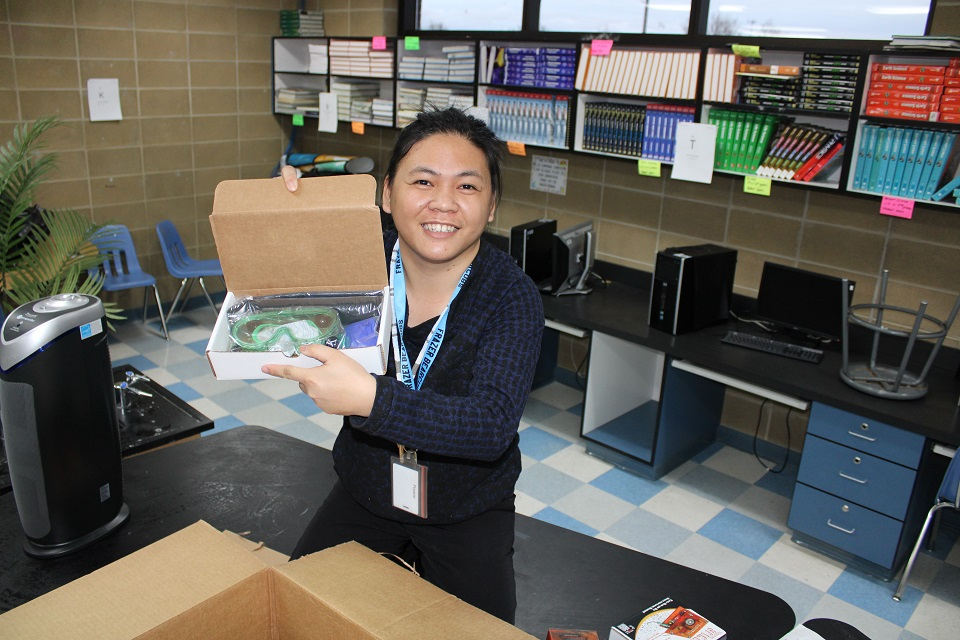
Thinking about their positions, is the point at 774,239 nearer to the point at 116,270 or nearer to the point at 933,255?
the point at 933,255

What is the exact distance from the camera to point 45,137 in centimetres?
468

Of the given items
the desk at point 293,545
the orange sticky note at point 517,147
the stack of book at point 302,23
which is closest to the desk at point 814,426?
the orange sticky note at point 517,147

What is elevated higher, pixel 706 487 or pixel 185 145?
pixel 185 145

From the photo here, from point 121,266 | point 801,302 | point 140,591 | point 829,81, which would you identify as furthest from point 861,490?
point 121,266

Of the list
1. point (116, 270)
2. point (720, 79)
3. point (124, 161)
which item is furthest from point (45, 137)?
point (720, 79)

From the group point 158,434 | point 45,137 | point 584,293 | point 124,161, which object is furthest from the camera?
point 124,161

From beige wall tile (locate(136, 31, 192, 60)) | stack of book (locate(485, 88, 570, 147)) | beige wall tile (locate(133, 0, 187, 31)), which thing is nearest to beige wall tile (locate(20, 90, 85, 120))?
beige wall tile (locate(136, 31, 192, 60))

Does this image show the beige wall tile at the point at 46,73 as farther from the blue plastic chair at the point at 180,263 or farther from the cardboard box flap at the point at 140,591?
the cardboard box flap at the point at 140,591

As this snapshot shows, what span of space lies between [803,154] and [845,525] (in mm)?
1590

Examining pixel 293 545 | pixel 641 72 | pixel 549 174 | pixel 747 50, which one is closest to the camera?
pixel 293 545

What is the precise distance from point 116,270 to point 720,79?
3.89m

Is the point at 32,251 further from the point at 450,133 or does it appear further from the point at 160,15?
the point at 160,15

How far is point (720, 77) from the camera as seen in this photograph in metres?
Answer: 3.45

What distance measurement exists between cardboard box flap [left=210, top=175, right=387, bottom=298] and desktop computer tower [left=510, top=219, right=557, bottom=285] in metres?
2.46
